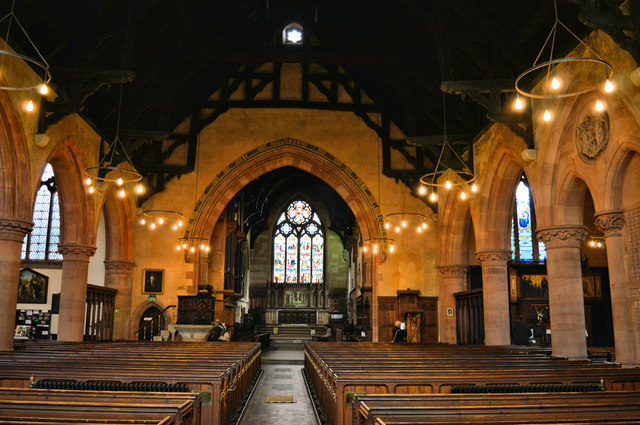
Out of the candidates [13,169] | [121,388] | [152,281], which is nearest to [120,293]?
[152,281]

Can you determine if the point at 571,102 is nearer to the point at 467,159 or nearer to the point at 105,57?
the point at 467,159

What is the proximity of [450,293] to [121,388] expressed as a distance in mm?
13816

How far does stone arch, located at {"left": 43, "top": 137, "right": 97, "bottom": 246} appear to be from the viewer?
48.7ft

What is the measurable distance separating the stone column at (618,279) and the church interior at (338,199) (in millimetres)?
34

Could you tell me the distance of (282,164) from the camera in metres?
20.4

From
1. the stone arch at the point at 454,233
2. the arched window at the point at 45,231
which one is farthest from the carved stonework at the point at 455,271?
the arched window at the point at 45,231

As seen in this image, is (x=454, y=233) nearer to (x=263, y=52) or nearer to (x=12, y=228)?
(x=263, y=52)

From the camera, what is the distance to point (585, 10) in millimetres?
8383

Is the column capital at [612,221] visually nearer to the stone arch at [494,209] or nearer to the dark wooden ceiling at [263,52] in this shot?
the dark wooden ceiling at [263,52]

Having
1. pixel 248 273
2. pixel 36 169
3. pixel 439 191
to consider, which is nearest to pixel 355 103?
pixel 439 191

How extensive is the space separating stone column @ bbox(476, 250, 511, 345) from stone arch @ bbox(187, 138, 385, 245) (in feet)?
17.0

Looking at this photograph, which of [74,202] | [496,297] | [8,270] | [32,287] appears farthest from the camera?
[32,287]

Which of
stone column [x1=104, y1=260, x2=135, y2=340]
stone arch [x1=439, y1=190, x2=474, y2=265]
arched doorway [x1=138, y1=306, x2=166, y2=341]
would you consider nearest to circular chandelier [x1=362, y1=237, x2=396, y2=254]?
stone arch [x1=439, y1=190, x2=474, y2=265]

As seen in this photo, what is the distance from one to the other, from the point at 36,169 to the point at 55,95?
1.78 meters
